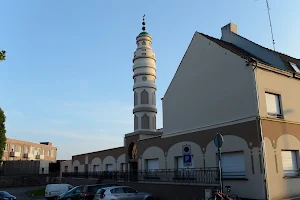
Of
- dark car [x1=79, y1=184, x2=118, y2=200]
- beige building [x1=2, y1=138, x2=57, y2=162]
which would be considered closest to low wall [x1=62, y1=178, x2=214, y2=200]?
dark car [x1=79, y1=184, x2=118, y2=200]

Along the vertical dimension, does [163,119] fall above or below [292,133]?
above

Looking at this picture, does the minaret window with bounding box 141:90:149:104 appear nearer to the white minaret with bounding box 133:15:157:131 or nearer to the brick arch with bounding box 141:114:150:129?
the white minaret with bounding box 133:15:157:131

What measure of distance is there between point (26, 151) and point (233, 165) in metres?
60.3

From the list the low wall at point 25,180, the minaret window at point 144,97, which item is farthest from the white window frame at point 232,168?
the low wall at point 25,180

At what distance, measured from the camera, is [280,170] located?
1619 cm

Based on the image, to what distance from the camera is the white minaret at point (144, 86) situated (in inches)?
1174

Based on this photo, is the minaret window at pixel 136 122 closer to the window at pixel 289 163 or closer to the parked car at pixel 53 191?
the parked car at pixel 53 191

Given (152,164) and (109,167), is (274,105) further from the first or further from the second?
(109,167)

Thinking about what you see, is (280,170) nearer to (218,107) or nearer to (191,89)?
(218,107)

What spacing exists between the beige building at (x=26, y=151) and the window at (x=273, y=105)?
183 feet

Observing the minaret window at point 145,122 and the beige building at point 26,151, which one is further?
the beige building at point 26,151

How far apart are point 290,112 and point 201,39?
7.98m

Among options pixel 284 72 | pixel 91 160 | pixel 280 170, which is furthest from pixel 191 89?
pixel 91 160

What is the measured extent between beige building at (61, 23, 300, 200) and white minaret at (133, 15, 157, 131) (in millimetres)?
4075
